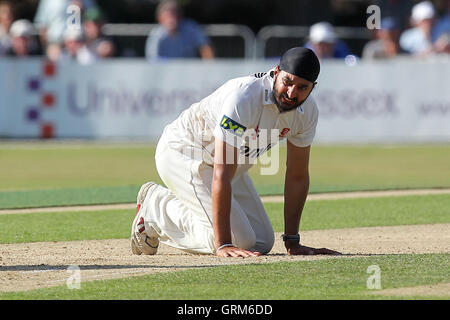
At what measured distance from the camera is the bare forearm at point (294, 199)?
8.80 metres

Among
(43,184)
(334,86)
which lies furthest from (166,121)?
(43,184)

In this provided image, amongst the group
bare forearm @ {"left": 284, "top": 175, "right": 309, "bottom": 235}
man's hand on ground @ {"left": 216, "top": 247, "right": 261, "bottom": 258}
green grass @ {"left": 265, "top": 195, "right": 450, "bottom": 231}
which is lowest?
green grass @ {"left": 265, "top": 195, "right": 450, "bottom": 231}

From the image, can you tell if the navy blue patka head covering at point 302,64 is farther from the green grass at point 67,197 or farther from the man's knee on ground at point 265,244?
the green grass at point 67,197

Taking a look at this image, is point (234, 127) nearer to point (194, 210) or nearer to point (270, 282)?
point (194, 210)

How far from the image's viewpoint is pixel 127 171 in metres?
17.1

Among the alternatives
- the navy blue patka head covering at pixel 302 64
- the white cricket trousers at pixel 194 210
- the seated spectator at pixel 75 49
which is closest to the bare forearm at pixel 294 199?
the white cricket trousers at pixel 194 210

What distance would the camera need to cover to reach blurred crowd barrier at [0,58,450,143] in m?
21.6

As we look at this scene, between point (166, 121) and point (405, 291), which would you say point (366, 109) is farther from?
point (405, 291)

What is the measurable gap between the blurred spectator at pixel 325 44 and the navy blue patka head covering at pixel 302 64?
13.8 m

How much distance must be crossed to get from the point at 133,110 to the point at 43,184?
6.63 meters

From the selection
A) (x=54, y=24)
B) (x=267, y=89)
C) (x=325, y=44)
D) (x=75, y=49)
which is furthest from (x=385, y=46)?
(x=267, y=89)

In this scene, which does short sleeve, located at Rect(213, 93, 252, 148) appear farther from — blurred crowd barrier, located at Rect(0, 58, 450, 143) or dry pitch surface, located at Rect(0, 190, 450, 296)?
blurred crowd barrier, located at Rect(0, 58, 450, 143)

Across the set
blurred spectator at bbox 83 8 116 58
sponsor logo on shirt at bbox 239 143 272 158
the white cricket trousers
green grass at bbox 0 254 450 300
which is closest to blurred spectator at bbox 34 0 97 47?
blurred spectator at bbox 83 8 116 58

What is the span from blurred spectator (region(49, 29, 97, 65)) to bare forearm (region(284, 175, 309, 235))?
13619mm
